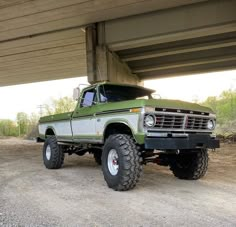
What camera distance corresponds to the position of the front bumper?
19.9ft

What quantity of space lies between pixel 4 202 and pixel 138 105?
2799mm

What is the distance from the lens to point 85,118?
26.3 feet

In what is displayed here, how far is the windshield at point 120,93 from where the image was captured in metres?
7.88

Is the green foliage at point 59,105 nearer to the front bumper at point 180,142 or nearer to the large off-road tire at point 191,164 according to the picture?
the large off-road tire at point 191,164

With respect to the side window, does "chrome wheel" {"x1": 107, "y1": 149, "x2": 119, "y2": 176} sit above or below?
below

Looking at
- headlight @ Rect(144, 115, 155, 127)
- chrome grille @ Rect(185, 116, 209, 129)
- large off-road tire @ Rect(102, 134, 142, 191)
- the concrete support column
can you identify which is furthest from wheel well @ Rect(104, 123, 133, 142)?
the concrete support column

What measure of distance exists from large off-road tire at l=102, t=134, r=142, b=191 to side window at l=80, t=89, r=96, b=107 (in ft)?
5.09

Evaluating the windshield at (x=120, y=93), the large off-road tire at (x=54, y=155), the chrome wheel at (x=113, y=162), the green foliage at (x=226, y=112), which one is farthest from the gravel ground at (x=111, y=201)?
the green foliage at (x=226, y=112)

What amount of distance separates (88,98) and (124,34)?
7177 millimetres

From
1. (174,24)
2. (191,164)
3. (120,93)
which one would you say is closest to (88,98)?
(120,93)

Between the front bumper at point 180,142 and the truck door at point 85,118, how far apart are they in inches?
75.5

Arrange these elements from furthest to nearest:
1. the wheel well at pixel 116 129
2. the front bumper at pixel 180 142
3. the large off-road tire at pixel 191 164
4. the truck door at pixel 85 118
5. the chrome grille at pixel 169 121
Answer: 1. the truck door at pixel 85 118
2. the large off-road tire at pixel 191 164
3. the wheel well at pixel 116 129
4. the chrome grille at pixel 169 121
5. the front bumper at pixel 180 142

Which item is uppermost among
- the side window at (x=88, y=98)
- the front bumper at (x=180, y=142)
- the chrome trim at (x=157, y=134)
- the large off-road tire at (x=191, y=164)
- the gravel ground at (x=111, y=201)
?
the side window at (x=88, y=98)

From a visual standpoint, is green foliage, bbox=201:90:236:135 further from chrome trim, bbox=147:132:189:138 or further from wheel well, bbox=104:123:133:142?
chrome trim, bbox=147:132:189:138
